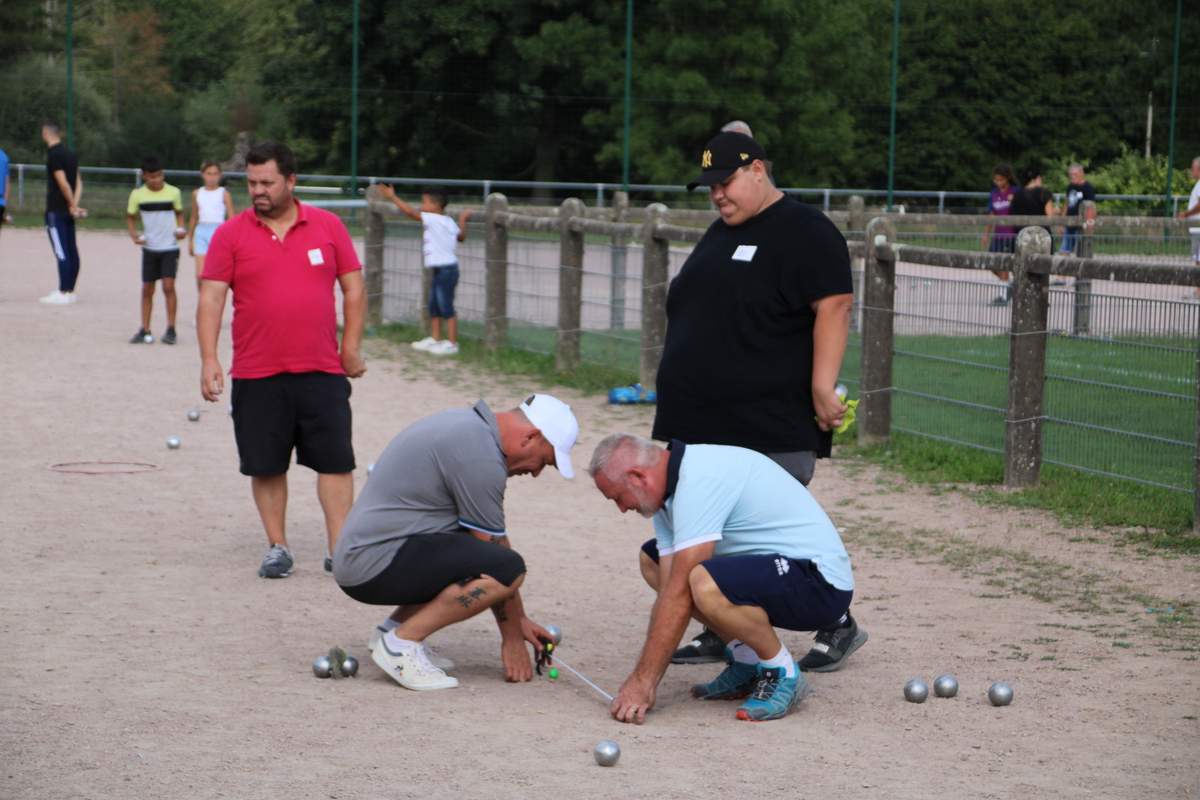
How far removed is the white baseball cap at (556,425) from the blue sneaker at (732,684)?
101 centimetres

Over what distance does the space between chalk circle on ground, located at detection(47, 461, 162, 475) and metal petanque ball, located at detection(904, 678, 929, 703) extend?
6196 millimetres

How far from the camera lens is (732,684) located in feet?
20.8

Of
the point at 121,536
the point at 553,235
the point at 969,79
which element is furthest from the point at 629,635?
the point at 969,79

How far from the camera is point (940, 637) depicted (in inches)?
286

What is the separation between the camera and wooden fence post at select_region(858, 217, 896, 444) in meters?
11.8

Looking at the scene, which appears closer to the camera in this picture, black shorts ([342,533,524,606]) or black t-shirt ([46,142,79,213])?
black shorts ([342,533,524,606])

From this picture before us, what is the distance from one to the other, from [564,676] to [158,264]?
1136 centimetres

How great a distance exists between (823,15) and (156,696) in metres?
38.8

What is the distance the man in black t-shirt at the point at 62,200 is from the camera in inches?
744

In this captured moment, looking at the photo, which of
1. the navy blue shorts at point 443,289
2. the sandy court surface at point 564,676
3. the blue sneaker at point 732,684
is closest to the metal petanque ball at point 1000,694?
the sandy court surface at point 564,676

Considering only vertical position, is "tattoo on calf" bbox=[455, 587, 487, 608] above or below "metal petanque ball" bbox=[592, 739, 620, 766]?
above

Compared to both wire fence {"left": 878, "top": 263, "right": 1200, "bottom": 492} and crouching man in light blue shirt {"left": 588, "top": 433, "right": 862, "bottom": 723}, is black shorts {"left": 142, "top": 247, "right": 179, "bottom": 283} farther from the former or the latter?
crouching man in light blue shirt {"left": 588, "top": 433, "right": 862, "bottom": 723}

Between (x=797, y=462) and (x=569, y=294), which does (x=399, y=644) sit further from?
(x=569, y=294)

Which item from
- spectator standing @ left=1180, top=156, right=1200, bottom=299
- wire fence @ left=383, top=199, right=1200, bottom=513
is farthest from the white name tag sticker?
spectator standing @ left=1180, top=156, right=1200, bottom=299
